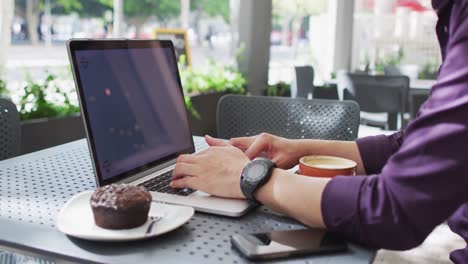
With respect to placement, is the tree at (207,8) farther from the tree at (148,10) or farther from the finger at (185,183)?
the finger at (185,183)

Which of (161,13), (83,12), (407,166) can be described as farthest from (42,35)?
(407,166)

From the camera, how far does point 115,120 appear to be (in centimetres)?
118

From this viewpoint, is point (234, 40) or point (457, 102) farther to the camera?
point (234, 40)

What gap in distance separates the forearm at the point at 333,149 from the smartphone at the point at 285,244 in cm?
41

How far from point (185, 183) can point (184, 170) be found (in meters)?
0.03

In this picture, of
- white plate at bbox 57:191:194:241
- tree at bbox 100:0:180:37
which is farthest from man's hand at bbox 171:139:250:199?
tree at bbox 100:0:180:37

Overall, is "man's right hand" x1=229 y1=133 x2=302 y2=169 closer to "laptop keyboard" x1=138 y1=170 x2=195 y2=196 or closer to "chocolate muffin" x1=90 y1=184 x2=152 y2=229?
"laptop keyboard" x1=138 y1=170 x2=195 y2=196

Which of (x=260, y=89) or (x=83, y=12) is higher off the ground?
(x=83, y=12)

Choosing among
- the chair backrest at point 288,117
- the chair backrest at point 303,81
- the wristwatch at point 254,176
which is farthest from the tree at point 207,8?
the wristwatch at point 254,176

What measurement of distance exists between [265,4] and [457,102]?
4360mm

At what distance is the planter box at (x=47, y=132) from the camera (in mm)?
2600

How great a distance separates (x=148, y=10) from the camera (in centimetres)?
1596

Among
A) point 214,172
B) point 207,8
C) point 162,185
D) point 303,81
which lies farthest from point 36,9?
point 214,172

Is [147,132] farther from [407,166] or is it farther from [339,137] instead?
[339,137]
